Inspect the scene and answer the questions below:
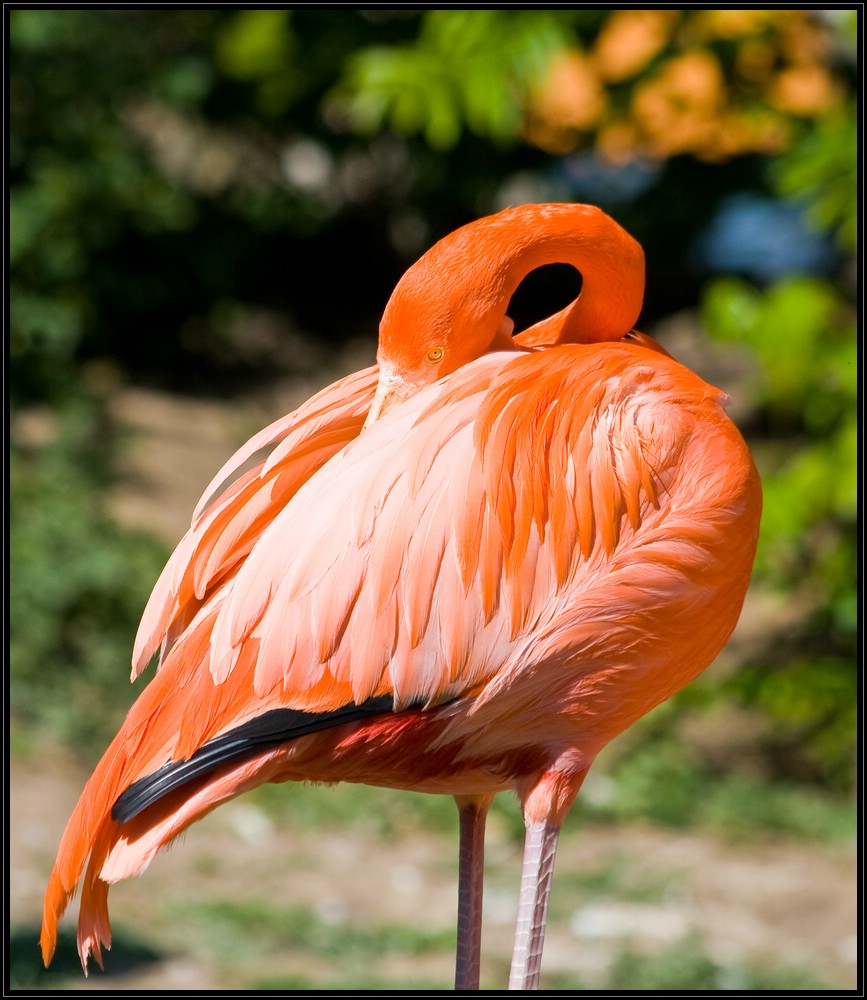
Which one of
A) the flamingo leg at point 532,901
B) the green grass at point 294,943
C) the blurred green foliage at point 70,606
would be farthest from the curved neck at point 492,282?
the blurred green foliage at point 70,606

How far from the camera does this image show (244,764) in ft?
4.84

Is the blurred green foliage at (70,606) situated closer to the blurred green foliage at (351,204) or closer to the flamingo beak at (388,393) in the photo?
the blurred green foliage at (351,204)

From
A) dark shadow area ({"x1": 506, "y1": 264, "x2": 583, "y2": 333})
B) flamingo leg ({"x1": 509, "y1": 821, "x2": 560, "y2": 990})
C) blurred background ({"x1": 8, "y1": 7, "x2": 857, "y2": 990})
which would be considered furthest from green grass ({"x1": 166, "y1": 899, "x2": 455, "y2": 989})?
dark shadow area ({"x1": 506, "y1": 264, "x2": 583, "y2": 333})

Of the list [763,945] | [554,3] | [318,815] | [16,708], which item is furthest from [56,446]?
[763,945]

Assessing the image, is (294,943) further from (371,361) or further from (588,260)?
(371,361)

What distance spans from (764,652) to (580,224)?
3.74 metres

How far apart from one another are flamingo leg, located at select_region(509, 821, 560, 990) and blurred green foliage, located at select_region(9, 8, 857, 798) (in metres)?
2.62

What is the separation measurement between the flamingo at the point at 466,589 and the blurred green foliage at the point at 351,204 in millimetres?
2532

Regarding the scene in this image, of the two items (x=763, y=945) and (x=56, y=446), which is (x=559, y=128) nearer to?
(x=56, y=446)

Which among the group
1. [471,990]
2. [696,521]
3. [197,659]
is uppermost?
[696,521]

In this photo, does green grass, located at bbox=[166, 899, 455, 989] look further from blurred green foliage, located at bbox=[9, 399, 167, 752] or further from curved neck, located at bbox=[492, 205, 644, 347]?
curved neck, located at bbox=[492, 205, 644, 347]

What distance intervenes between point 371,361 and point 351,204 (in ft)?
3.66

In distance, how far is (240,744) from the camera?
1461mm

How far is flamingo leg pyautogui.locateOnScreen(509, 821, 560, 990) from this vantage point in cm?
158
